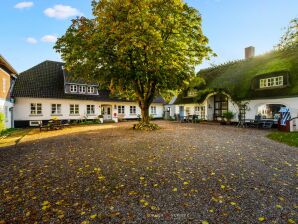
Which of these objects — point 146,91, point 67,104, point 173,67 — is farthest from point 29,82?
point 173,67

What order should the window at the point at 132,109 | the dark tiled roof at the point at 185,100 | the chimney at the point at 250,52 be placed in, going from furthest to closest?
the window at the point at 132,109 < the dark tiled roof at the point at 185,100 < the chimney at the point at 250,52

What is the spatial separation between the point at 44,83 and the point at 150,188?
27.0 m

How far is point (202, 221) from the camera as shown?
3426 millimetres

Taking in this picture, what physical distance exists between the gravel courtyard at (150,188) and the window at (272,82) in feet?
48.8

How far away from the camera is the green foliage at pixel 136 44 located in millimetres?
13391

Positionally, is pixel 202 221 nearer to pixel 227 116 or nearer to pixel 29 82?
pixel 227 116

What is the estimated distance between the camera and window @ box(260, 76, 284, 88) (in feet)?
64.7

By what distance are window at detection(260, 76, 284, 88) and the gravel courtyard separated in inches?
586

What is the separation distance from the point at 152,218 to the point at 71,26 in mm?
16901

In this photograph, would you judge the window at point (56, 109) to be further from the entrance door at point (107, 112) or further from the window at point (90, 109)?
the entrance door at point (107, 112)

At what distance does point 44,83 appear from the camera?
2673 centimetres

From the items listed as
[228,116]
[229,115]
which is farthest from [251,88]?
[228,116]

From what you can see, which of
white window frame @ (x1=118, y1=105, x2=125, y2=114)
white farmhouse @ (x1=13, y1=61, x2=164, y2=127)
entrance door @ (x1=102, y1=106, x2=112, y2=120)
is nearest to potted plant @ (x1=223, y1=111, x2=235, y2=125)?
white farmhouse @ (x1=13, y1=61, x2=164, y2=127)

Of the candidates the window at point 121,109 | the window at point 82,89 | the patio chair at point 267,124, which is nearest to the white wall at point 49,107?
the window at point 121,109
